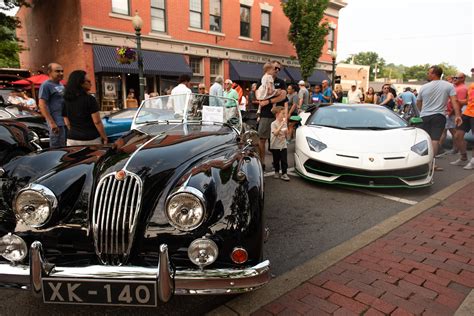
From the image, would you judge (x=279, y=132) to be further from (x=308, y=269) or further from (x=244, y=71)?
(x=244, y=71)

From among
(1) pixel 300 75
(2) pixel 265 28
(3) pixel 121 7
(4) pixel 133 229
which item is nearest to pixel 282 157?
(4) pixel 133 229

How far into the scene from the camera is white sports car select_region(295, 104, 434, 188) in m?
4.54

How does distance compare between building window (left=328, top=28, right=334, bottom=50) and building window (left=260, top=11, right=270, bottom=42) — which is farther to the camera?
building window (left=328, top=28, right=334, bottom=50)

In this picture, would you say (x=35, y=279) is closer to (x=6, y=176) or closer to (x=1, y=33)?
(x=6, y=176)

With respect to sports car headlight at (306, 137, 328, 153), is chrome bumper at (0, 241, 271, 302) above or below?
below

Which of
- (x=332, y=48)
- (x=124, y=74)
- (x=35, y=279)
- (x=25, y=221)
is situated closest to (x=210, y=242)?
(x=35, y=279)

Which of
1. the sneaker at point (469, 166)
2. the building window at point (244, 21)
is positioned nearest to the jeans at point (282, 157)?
the sneaker at point (469, 166)

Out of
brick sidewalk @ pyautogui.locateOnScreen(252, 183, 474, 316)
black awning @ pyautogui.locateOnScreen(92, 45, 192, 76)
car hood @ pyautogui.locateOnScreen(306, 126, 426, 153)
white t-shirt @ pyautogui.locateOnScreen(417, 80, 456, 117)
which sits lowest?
brick sidewalk @ pyautogui.locateOnScreen(252, 183, 474, 316)

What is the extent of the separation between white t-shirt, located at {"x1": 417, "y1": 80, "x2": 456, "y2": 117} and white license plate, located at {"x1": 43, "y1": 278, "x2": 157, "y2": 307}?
6.49m

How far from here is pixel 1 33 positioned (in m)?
16.5

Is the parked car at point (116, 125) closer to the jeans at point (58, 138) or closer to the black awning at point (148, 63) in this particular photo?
the jeans at point (58, 138)

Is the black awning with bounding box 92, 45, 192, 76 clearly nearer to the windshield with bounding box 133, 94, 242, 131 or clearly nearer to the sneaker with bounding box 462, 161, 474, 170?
the windshield with bounding box 133, 94, 242, 131

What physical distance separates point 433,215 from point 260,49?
58.9ft

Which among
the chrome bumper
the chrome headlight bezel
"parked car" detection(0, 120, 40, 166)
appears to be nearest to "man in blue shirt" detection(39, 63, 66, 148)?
"parked car" detection(0, 120, 40, 166)
